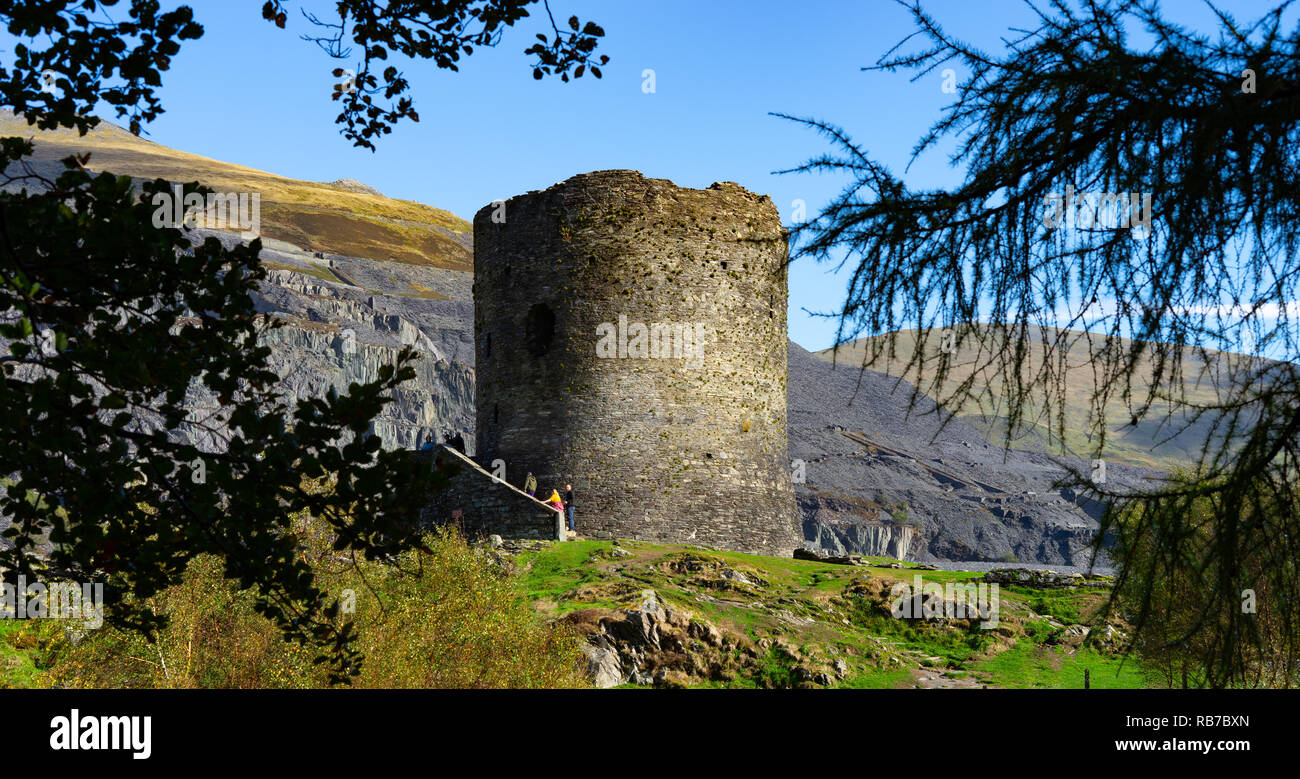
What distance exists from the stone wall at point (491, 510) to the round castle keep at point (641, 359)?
5.83ft

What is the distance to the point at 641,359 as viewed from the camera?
1037 inches

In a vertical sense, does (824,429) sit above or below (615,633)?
above

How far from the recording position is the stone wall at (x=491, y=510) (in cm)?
2402

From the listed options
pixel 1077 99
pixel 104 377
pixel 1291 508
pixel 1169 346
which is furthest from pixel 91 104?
pixel 1291 508

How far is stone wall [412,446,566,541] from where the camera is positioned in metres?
24.0

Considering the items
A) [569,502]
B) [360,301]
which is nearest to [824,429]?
[360,301]

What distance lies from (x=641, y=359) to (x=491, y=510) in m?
5.03

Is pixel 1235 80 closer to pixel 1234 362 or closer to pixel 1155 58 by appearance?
pixel 1155 58

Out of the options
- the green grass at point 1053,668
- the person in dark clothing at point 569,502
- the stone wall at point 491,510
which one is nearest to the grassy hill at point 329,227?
the stone wall at point 491,510

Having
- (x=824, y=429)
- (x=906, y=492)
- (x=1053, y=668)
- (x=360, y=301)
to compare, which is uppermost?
(x=360, y=301)

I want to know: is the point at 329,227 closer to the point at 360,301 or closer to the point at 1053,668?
the point at 360,301

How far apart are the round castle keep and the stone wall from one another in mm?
1777

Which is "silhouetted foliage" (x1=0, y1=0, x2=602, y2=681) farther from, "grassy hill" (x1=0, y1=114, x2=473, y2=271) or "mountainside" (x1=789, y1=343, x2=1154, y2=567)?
"grassy hill" (x1=0, y1=114, x2=473, y2=271)

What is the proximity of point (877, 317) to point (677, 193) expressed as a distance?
22095mm
